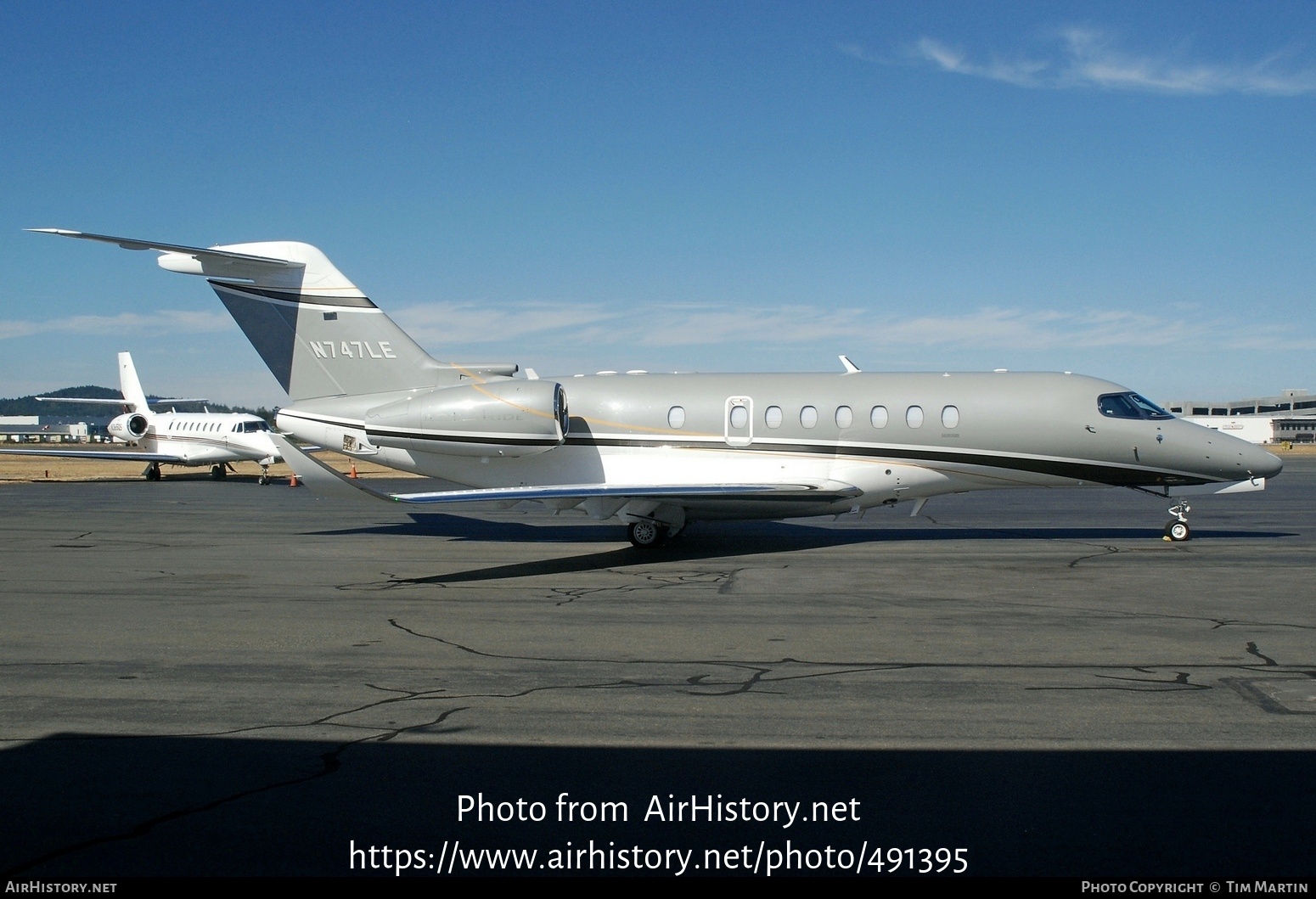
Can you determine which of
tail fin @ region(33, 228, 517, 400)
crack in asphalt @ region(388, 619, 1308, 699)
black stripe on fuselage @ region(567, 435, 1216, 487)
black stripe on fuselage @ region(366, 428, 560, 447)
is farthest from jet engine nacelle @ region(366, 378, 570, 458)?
crack in asphalt @ region(388, 619, 1308, 699)

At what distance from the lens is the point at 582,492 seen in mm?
15039

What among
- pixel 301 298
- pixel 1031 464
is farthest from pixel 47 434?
pixel 1031 464

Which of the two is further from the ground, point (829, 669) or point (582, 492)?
point (582, 492)

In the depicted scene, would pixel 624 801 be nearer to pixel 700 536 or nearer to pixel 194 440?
pixel 700 536

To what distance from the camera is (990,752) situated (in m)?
5.74

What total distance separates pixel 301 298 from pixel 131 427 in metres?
27.5

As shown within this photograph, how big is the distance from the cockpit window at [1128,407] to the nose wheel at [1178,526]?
162 centimetres

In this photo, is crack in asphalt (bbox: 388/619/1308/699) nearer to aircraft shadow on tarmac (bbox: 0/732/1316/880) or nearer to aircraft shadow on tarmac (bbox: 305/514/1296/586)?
aircraft shadow on tarmac (bbox: 0/732/1316/880)

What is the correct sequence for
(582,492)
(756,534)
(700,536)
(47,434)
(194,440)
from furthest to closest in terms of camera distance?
1. (47,434)
2. (194,440)
3. (756,534)
4. (700,536)
5. (582,492)

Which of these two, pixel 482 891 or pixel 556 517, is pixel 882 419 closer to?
pixel 556 517

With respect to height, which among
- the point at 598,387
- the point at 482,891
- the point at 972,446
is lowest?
the point at 482,891

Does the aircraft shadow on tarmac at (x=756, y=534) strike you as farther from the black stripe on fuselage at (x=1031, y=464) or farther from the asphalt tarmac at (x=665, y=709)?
the asphalt tarmac at (x=665, y=709)

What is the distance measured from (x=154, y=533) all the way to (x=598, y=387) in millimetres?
9146

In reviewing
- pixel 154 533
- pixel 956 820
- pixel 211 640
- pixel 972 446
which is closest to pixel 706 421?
pixel 972 446
